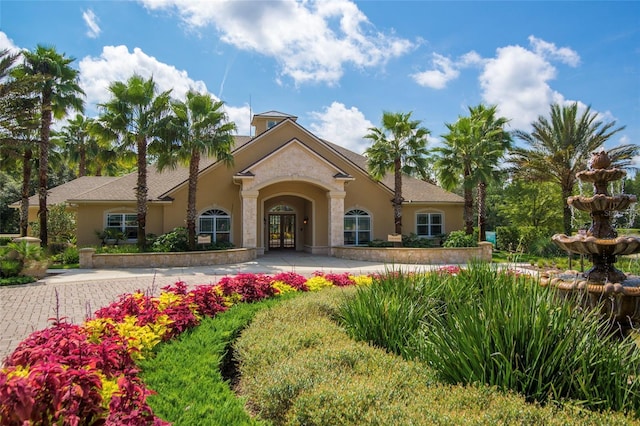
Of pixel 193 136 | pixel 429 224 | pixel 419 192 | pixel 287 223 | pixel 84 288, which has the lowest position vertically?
pixel 84 288

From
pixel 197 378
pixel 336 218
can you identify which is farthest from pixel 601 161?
pixel 336 218

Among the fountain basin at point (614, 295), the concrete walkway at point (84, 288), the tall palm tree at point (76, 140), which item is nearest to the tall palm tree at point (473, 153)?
the concrete walkway at point (84, 288)

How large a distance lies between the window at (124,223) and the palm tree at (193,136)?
511cm

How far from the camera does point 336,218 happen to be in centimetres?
2369

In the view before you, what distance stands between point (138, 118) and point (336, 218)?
12.0 m

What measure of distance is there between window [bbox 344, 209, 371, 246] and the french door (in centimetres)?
420

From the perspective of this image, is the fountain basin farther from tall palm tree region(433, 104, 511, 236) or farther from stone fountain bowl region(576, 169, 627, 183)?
tall palm tree region(433, 104, 511, 236)

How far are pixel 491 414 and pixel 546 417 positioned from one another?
0.40 m

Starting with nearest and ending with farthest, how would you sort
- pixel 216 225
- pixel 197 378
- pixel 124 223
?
pixel 197 378 < pixel 124 223 < pixel 216 225

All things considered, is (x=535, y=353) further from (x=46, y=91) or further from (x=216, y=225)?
(x=46, y=91)

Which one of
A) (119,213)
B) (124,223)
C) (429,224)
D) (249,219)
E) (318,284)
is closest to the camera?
(318,284)

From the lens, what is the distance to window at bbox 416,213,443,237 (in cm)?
2778

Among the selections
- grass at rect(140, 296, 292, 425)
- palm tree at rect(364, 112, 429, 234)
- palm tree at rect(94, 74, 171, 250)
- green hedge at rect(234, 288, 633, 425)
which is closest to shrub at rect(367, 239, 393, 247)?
palm tree at rect(364, 112, 429, 234)

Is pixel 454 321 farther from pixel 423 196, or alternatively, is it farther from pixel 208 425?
pixel 423 196
